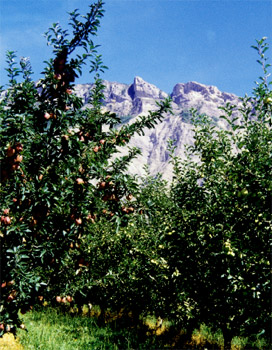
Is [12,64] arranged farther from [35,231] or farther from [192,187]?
[192,187]

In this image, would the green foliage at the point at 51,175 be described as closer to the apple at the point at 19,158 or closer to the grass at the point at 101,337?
the apple at the point at 19,158

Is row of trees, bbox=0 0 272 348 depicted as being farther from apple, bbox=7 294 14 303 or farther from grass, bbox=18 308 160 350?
grass, bbox=18 308 160 350

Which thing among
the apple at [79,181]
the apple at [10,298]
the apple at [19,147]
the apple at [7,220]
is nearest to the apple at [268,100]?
the apple at [79,181]

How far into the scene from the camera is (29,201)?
13.6ft

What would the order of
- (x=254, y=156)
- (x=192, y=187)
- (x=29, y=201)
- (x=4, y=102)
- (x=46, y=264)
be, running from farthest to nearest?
(x=192, y=187), (x=4, y=102), (x=254, y=156), (x=46, y=264), (x=29, y=201)

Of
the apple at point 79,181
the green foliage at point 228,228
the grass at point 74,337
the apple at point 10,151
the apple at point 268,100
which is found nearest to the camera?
the apple at point 10,151

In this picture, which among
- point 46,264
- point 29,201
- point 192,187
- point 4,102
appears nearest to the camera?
point 29,201

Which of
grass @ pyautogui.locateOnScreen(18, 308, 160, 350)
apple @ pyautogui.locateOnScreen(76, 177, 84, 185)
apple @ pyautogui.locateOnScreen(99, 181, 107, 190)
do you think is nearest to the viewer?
apple @ pyautogui.locateOnScreen(76, 177, 84, 185)

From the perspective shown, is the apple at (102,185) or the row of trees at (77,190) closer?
the row of trees at (77,190)

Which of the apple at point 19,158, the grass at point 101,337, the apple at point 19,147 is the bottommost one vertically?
the grass at point 101,337

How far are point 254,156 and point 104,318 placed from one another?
1159cm

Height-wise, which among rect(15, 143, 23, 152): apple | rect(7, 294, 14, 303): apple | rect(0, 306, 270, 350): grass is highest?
rect(15, 143, 23, 152): apple

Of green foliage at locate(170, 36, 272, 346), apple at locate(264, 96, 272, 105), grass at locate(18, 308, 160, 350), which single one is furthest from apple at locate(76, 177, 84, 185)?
grass at locate(18, 308, 160, 350)

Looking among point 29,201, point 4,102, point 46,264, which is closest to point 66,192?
point 29,201
